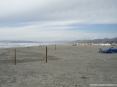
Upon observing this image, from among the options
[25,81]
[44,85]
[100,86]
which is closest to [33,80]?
[25,81]

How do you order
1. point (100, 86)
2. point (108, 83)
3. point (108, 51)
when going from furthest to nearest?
1. point (108, 51)
2. point (108, 83)
3. point (100, 86)

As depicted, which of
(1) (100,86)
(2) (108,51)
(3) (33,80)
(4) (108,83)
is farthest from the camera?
(2) (108,51)

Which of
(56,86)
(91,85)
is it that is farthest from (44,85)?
(91,85)

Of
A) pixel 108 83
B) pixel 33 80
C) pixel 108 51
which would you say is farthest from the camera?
pixel 108 51

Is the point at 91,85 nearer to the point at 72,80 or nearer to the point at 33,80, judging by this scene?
the point at 72,80

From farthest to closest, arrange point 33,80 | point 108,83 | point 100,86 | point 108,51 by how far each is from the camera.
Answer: point 108,51 → point 33,80 → point 108,83 → point 100,86

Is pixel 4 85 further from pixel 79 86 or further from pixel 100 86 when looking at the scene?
pixel 100 86

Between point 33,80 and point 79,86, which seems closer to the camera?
point 79,86

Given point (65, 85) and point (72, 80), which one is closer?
point (65, 85)

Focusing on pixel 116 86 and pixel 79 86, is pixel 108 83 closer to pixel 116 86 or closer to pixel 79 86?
pixel 116 86

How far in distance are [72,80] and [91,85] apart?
166 centimetres

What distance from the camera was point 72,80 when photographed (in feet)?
43.0

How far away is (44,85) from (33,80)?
1507mm

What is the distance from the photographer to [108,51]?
1606 inches
